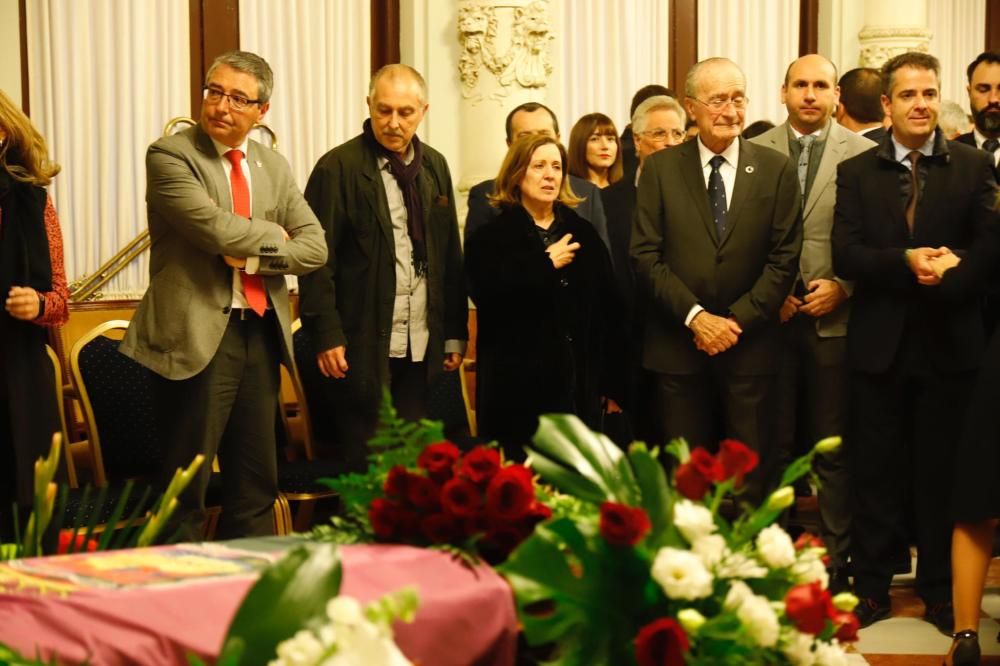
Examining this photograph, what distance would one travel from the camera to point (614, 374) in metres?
5.12

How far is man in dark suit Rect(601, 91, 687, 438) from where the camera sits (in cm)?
522

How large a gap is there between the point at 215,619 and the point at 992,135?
429 cm

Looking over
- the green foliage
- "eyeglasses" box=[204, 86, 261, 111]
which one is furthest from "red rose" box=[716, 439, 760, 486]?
"eyeglasses" box=[204, 86, 261, 111]

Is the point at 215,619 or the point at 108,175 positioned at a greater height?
the point at 108,175

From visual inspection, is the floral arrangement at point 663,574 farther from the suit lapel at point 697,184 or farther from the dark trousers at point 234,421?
the suit lapel at point 697,184

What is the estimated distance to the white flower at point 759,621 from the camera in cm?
158

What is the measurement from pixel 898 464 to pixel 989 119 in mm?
1332

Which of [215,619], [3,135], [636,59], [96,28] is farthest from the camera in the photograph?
[636,59]

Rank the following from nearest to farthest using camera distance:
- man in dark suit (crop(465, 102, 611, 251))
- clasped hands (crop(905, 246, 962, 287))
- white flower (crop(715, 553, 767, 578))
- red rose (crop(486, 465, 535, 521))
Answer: white flower (crop(715, 553, 767, 578)) < red rose (crop(486, 465, 535, 521)) < clasped hands (crop(905, 246, 962, 287)) < man in dark suit (crop(465, 102, 611, 251))

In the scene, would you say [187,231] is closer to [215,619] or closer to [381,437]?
[381,437]

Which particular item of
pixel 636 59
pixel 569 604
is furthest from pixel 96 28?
pixel 569 604

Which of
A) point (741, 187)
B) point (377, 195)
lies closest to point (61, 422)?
point (377, 195)

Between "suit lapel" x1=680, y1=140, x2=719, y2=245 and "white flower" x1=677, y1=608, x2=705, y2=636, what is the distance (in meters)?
3.31

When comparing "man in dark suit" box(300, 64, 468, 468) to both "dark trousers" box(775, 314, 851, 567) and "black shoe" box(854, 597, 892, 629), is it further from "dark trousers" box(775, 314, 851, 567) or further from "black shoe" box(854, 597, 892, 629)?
"black shoe" box(854, 597, 892, 629)
